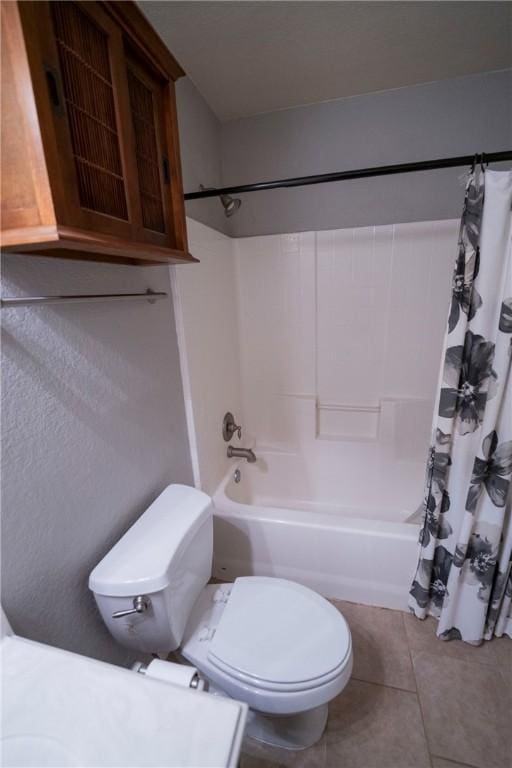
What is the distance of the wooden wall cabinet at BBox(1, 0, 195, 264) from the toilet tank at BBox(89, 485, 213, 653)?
2.57ft

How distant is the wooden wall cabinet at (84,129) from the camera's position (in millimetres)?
542

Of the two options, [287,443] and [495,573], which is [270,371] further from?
[495,573]

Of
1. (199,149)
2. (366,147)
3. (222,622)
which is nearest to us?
(222,622)

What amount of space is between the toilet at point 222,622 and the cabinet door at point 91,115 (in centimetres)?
83

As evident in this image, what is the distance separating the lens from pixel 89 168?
67 cm

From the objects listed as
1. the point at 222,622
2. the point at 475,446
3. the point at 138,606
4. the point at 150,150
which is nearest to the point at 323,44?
the point at 150,150

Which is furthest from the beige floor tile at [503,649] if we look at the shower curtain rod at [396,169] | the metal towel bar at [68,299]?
the metal towel bar at [68,299]

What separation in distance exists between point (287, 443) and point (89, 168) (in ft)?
6.07

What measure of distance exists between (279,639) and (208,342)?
121 cm

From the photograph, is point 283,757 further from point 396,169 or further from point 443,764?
point 396,169

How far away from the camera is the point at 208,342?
5.44 feet

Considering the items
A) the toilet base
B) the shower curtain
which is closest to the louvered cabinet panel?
the shower curtain

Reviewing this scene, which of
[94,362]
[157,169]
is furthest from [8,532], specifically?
[157,169]

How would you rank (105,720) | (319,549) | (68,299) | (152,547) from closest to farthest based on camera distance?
1. (105,720)
2. (68,299)
3. (152,547)
4. (319,549)
